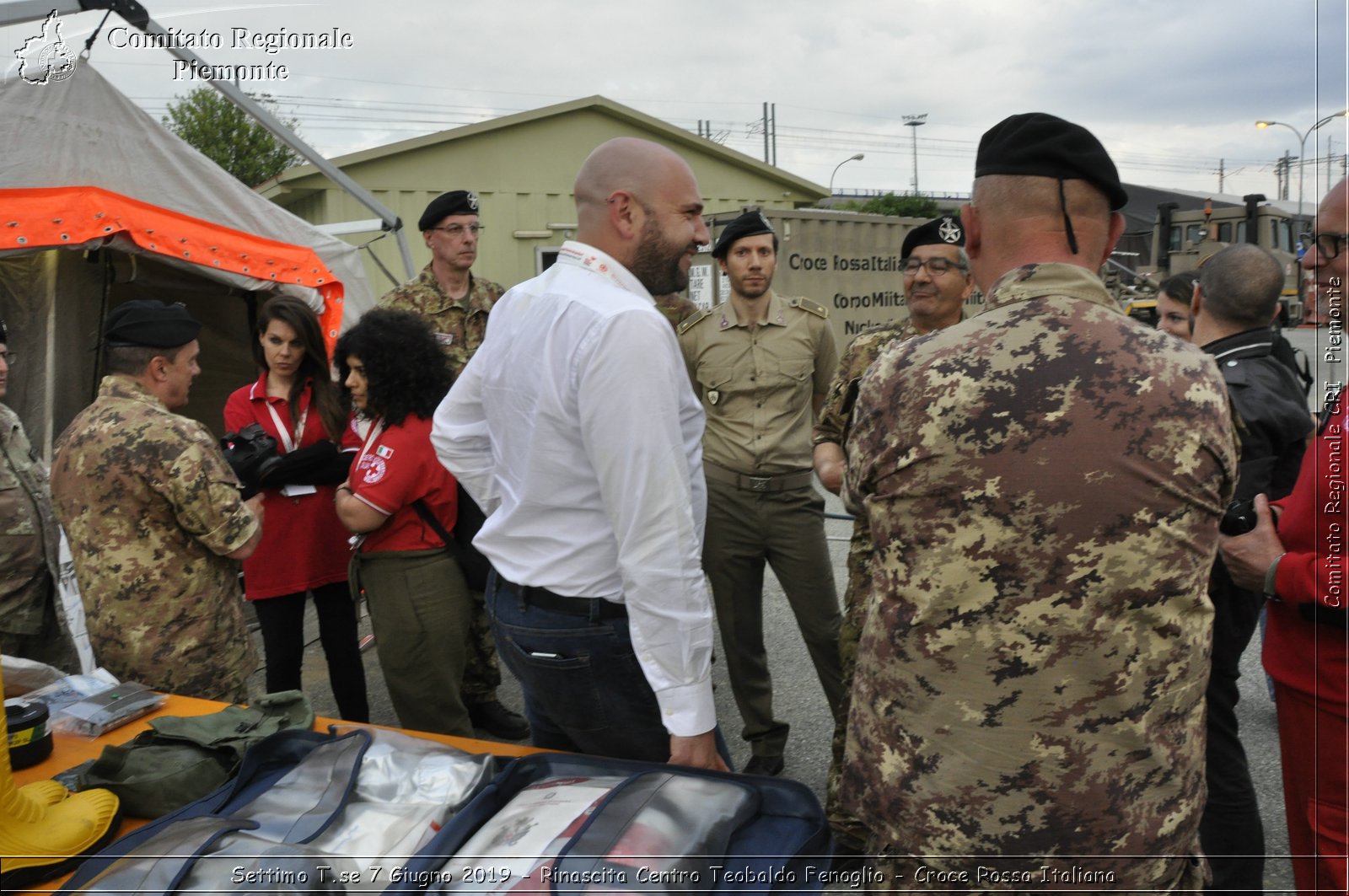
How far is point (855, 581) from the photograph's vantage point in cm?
278

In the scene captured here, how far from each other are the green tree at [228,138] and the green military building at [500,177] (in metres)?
0.99

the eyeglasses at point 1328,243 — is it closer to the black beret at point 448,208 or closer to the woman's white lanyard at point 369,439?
the woman's white lanyard at point 369,439

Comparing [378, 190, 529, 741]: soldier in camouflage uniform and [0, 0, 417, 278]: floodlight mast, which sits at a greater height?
[0, 0, 417, 278]: floodlight mast

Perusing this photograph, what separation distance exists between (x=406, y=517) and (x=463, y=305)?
1.62m

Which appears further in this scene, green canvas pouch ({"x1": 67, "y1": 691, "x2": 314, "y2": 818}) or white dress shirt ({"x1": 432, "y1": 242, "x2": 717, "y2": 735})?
green canvas pouch ({"x1": 67, "y1": 691, "x2": 314, "y2": 818})

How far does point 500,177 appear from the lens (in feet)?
43.4

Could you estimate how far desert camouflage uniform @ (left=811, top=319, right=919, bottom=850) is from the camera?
108 inches

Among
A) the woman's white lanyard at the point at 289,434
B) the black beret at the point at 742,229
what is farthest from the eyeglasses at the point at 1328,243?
the woman's white lanyard at the point at 289,434

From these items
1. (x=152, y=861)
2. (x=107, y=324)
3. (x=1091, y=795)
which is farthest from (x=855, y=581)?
(x=107, y=324)

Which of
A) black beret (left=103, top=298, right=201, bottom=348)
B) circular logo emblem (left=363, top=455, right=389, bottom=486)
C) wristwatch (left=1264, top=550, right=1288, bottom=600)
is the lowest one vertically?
wristwatch (left=1264, top=550, right=1288, bottom=600)

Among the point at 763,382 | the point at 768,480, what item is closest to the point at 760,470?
the point at 768,480

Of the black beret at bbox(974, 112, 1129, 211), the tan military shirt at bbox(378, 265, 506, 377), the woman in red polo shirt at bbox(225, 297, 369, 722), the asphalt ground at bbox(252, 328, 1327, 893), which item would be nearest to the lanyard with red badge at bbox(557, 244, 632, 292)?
the black beret at bbox(974, 112, 1129, 211)

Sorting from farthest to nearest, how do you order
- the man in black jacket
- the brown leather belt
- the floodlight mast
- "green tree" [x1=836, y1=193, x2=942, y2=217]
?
1. "green tree" [x1=836, y1=193, x2=942, y2=217]
2. the floodlight mast
3. the brown leather belt
4. the man in black jacket

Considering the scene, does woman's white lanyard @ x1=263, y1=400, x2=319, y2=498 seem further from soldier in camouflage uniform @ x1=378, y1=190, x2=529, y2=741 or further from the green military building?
the green military building
